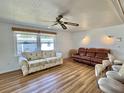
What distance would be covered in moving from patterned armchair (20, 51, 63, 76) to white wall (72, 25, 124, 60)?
251cm

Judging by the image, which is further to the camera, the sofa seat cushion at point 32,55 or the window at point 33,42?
the window at point 33,42

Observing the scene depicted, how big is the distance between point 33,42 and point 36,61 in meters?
1.44

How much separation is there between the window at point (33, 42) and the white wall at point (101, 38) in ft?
6.91

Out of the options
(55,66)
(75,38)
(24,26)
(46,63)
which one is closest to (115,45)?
(75,38)

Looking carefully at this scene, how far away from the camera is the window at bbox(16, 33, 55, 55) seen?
4441 mm

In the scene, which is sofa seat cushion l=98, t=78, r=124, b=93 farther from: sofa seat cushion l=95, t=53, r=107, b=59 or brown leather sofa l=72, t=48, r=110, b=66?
sofa seat cushion l=95, t=53, r=107, b=59

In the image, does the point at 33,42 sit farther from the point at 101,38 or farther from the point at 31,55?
the point at 101,38

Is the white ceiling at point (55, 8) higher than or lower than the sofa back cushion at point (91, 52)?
higher

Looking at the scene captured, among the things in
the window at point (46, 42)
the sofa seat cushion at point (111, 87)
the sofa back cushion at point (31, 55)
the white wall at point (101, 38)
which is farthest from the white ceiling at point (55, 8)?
the window at point (46, 42)

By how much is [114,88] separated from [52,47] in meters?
5.06

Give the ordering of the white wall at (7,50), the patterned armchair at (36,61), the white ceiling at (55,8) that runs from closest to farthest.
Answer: the white ceiling at (55,8)
the patterned armchair at (36,61)
the white wall at (7,50)

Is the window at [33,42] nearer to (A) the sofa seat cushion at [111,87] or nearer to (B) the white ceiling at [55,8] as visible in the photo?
(B) the white ceiling at [55,8]

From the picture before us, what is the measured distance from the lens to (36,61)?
3.92m

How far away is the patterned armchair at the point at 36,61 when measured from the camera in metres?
3.55
